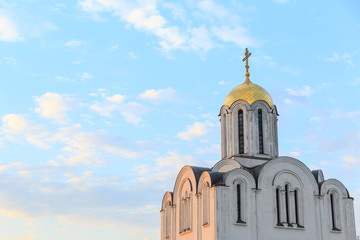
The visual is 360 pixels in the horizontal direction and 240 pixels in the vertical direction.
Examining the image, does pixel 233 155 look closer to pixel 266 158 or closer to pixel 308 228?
pixel 266 158

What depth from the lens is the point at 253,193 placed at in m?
21.6

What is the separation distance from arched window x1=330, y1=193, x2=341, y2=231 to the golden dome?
5.24 m

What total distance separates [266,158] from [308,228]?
3664mm

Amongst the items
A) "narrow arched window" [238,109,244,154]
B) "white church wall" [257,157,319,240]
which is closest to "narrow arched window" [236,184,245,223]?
"white church wall" [257,157,319,240]

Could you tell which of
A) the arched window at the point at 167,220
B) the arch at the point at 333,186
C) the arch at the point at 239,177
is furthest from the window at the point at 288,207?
the arched window at the point at 167,220

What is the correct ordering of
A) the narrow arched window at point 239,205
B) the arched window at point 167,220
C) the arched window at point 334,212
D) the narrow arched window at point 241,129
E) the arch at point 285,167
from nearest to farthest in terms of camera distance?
1. the narrow arched window at point 239,205
2. the arch at point 285,167
3. the arched window at point 334,212
4. the narrow arched window at point 241,129
5. the arched window at point 167,220

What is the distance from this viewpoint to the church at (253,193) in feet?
69.4

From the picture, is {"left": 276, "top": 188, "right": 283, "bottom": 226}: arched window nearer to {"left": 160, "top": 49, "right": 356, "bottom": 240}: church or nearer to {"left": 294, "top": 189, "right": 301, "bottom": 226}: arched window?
{"left": 160, "top": 49, "right": 356, "bottom": 240}: church

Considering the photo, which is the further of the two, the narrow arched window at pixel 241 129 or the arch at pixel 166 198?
the arch at pixel 166 198

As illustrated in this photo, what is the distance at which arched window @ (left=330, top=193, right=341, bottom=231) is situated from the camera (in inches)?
901

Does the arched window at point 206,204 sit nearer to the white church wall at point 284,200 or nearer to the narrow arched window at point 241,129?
the white church wall at point 284,200

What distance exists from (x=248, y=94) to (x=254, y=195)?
5.41 metres

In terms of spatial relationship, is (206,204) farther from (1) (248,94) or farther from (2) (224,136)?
(1) (248,94)

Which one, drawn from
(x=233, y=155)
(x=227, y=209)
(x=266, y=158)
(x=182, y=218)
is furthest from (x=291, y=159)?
(x=182, y=218)
